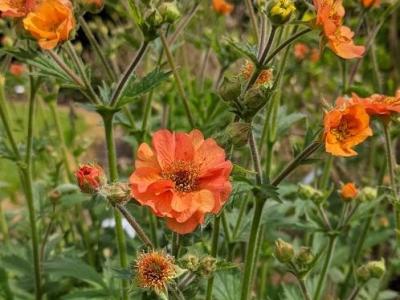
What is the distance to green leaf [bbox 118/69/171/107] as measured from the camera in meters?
1.55

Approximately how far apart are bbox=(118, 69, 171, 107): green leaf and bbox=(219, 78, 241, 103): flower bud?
21 centimetres

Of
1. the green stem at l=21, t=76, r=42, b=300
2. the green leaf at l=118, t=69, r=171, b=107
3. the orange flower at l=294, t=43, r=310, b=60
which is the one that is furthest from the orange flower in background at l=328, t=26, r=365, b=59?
the orange flower at l=294, t=43, r=310, b=60

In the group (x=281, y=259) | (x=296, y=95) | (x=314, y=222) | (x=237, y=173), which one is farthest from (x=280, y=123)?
(x=296, y=95)

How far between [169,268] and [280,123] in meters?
0.94

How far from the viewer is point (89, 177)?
4.47 feet

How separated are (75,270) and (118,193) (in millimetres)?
725

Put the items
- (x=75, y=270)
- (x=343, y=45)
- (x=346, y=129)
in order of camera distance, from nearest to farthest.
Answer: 1. (x=346, y=129)
2. (x=343, y=45)
3. (x=75, y=270)

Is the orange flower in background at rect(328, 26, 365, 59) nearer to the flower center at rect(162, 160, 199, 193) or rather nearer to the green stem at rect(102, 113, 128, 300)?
the flower center at rect(162, 160, 199, 193)

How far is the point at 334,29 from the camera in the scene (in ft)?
4.62

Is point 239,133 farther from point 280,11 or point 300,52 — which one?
point 300,52

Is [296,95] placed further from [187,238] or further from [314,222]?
[187,238]

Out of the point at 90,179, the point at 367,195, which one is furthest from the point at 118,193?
the point at 367,195

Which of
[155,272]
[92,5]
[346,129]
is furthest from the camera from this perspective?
[92,5]

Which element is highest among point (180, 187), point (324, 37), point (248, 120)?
point (324, 37)
